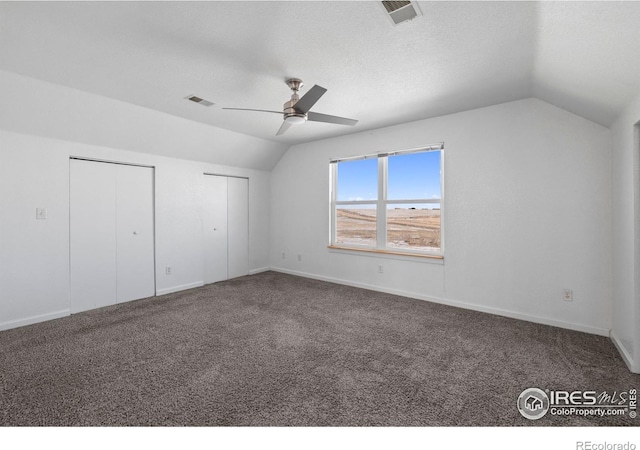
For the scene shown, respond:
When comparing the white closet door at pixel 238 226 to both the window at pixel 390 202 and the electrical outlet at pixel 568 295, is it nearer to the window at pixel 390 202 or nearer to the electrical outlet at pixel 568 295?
the window at pixel 390 202

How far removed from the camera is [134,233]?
13.4 feet

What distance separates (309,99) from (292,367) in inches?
87.9

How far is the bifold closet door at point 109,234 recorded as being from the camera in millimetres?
3559

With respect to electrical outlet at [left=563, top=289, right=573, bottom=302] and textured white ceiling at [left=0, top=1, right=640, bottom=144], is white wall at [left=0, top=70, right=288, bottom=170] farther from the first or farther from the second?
electrical outlet at [left=563, top=289, right=573, bottom=302]

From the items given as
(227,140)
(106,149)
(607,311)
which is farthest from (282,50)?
(607,311)

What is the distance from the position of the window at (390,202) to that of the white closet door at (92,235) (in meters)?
3.32

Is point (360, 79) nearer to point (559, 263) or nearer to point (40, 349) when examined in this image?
point (559, 263)

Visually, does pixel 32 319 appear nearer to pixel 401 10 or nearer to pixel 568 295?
pixel 401 10

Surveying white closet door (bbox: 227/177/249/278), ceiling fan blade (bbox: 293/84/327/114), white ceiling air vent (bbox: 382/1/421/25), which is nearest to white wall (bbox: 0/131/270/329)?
white closet door (bbox: 227/177/249/278)

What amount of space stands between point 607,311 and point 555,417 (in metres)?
1.88

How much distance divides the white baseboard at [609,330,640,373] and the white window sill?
5.58 feet

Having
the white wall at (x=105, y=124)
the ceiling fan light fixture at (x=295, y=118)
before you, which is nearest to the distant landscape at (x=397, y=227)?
the white wall at (x=105, y=124)

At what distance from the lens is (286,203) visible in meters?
5.70
